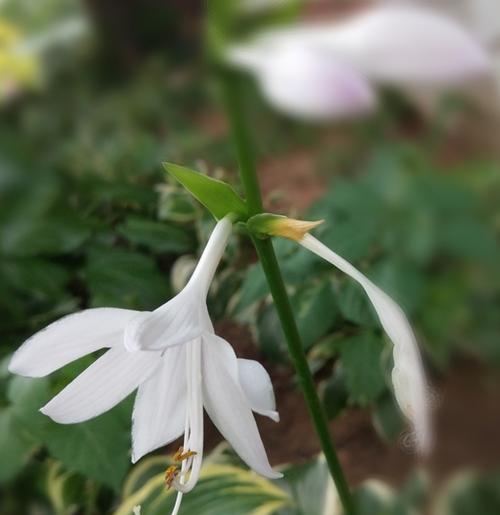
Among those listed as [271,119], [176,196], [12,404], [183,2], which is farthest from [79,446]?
[183,2]

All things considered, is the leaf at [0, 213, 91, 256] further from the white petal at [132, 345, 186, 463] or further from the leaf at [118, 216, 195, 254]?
the white petal at [132, 345, 186, 463]

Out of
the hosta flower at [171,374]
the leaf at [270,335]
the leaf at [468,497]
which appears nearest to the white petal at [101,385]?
the hosta flower at [171,374]

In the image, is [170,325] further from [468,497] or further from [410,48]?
[468,497]

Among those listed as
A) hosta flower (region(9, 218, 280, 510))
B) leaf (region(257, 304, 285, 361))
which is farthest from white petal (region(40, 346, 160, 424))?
leaf (region(257, 304, 285, 361))

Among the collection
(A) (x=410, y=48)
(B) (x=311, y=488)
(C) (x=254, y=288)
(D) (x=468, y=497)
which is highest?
(A) (x=410, y=48)

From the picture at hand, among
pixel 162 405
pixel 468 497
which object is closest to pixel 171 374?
pixel 162 405

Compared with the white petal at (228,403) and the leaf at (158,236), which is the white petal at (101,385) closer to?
the white petal at (228,403)
